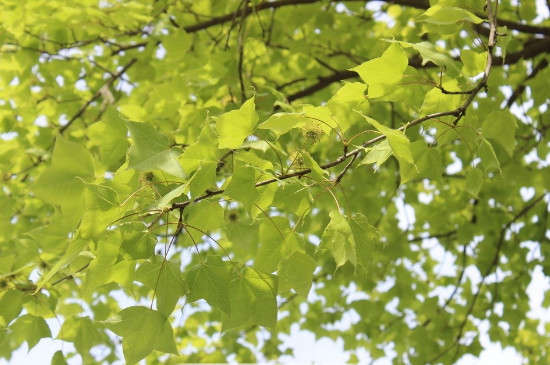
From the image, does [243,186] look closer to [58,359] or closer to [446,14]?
[446,14]

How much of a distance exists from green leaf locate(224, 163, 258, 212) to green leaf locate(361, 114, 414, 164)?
22cm

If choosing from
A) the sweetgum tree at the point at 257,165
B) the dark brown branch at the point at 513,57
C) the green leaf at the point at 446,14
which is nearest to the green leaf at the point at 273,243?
the sweetgum tree at the point at 257,165

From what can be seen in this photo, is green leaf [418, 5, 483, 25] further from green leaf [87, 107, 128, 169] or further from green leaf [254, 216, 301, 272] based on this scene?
green leaf [87, 107, 128, 169]

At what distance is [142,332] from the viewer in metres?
1.05

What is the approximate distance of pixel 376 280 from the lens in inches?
132

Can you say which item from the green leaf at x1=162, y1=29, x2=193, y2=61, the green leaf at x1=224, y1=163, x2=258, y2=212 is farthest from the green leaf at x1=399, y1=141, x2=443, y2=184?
the green leaf at x1=162, y1=29, x2=193, y2=61

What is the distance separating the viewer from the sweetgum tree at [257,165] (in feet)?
3.35

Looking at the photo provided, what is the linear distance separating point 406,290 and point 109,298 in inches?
75.5

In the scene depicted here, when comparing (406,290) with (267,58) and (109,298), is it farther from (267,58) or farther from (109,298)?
(109,298)

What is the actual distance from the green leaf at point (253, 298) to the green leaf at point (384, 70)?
42cm

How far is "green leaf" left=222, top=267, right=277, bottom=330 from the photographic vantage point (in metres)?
1.09

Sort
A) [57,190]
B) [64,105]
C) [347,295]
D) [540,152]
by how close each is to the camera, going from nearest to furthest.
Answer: [57,190], [540,152], [64,105], [347,295]

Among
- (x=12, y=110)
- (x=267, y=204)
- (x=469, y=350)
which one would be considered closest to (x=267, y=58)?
(x=12, y=110)

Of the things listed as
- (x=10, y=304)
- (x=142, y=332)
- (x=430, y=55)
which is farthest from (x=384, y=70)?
(x=10, y=304)
